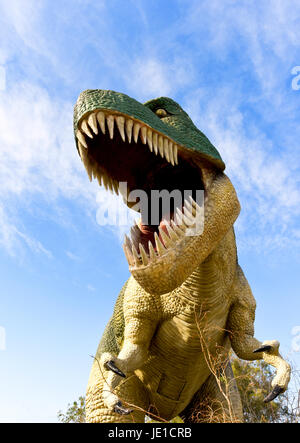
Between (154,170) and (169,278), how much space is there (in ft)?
3.67

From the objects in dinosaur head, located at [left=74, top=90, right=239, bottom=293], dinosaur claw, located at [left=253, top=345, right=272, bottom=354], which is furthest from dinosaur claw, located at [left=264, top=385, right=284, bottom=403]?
dinosaur head, located at [left=74, top=90, right=239, bottom=293]

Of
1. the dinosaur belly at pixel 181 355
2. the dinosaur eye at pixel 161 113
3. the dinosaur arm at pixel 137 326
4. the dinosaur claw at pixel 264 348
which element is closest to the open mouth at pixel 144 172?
the dinosaur eye at pixel 161 113

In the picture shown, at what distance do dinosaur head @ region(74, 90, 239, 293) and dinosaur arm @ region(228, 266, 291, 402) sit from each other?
33.4 inches

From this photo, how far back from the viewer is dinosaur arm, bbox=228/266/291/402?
3.21m

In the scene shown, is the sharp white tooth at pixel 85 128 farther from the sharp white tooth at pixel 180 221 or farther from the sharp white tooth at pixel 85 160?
the sharp white tooth at pixel 180 221

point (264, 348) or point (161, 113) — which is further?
point (161, 113)

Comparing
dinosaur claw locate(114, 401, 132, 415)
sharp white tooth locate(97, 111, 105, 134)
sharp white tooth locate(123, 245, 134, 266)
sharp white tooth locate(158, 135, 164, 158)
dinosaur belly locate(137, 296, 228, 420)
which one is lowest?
dinosaur claw locate(114, 401, 132, 415)

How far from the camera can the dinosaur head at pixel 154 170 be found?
2506mm

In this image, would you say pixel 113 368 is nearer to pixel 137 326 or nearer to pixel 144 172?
pixel 137 326

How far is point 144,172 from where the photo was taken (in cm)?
331

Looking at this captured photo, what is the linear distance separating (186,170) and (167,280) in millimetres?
1143

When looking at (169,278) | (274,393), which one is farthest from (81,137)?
(274,393)

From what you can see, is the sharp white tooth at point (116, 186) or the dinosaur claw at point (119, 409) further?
the sharp white tooth at point (116, 186)

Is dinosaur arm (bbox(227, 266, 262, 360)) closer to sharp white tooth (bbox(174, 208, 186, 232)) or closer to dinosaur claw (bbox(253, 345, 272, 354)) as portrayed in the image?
dinosaur claw (bbox(253, 345, 272, 354))
